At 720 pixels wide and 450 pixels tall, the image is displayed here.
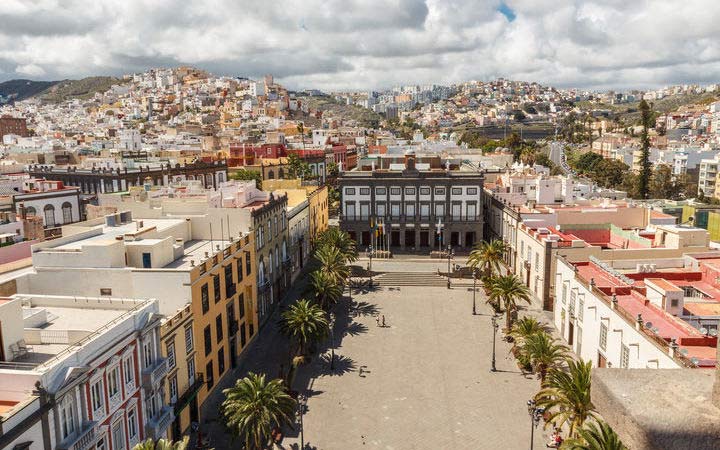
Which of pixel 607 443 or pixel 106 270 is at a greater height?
pixel 106 270

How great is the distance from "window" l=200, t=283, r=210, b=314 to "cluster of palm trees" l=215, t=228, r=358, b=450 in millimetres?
5325

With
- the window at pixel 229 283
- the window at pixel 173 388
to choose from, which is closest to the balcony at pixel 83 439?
the window at pixel 173 388

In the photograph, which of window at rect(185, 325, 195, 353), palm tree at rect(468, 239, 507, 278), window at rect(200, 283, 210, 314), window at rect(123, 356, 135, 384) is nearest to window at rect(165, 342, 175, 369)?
window at rect(185, 325, 195, 353)

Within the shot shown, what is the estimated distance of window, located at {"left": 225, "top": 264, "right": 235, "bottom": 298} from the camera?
3809 centimetres

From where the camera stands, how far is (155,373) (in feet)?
89.2

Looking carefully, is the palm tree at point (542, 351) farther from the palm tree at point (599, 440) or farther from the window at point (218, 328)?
the window at point (218, 328)

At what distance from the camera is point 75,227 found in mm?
41844

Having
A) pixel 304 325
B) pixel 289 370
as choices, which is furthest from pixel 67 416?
pixel 304 325

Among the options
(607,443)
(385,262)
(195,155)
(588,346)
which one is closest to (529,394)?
(588,346)

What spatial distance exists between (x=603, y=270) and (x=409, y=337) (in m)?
16.8

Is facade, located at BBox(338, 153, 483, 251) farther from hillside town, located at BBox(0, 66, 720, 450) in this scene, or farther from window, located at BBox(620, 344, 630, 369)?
window, located at BBox(620, 344, 630, 369)

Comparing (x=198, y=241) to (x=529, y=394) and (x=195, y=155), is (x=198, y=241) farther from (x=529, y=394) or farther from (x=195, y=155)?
(x=195, y=155)

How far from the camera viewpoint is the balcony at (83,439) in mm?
20828

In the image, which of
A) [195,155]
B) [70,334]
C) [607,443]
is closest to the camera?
[607,443]
